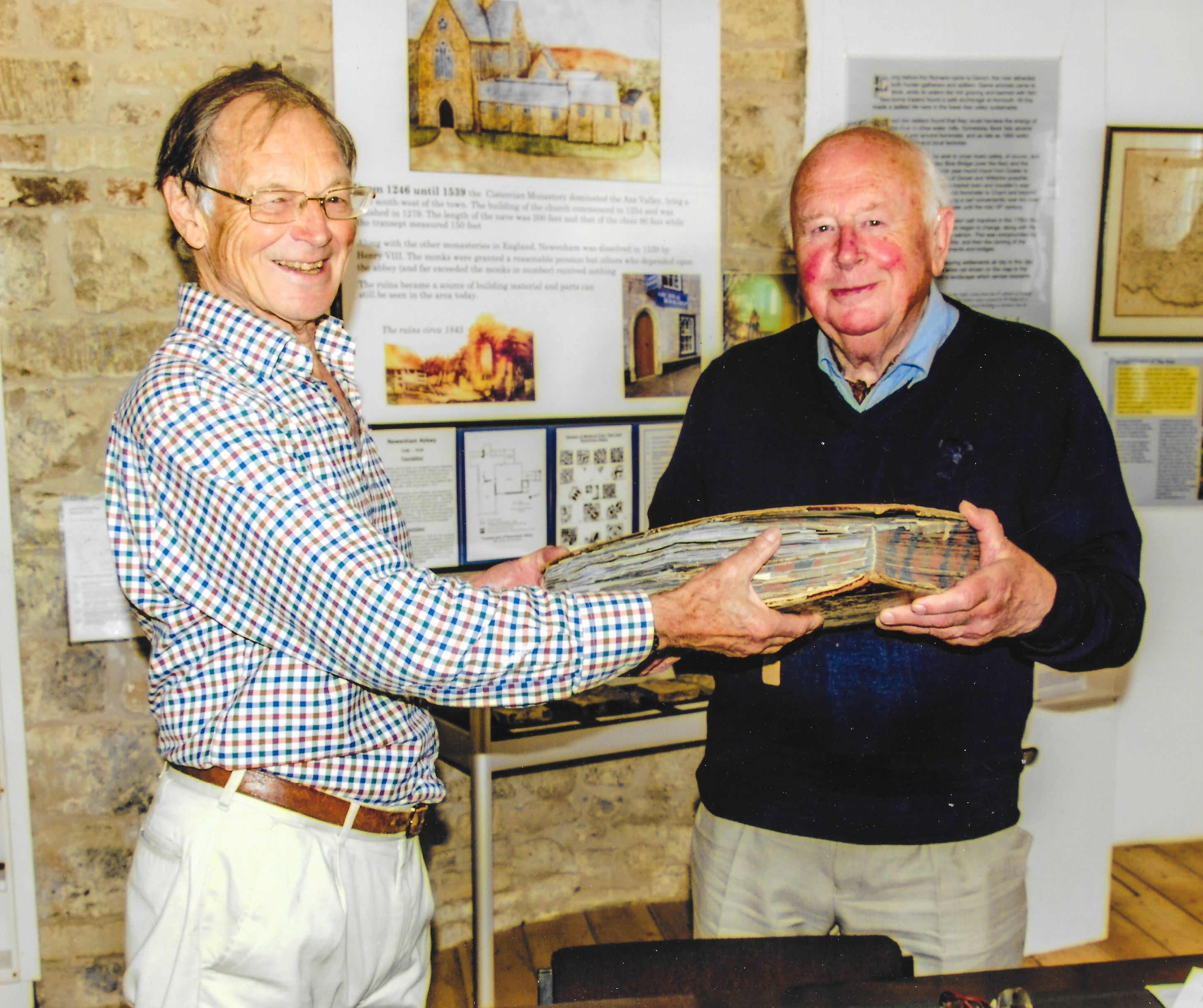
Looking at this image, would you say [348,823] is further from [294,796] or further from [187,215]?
[187,215]

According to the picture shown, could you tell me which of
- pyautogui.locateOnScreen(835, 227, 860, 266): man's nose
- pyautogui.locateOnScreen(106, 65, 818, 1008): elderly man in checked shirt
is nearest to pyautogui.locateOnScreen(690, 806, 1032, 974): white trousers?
pyautogui.locateOnScreen(106, 65, 818, 1008): elderly man in checked shirt

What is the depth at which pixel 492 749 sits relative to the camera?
7.70ft

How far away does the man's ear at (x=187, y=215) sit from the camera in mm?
1404

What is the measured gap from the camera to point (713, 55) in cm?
293

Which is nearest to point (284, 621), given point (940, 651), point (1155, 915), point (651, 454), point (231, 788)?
point (231, 788)

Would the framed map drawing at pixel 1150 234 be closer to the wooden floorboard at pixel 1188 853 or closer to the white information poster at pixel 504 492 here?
the wooden floorboard at pixel 1188 853

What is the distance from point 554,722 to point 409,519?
2.45ft

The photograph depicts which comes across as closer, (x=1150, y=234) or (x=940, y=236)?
(x=940, y=236)

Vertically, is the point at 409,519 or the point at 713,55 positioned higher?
the point at 713,55

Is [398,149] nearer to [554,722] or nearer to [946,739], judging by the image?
[554,722]

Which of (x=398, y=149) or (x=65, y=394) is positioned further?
(x=398, y=149)

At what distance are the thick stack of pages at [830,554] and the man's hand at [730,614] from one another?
21 mm

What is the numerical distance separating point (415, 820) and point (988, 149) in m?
2.76

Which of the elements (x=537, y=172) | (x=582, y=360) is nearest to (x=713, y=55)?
(x=537, y=172)
